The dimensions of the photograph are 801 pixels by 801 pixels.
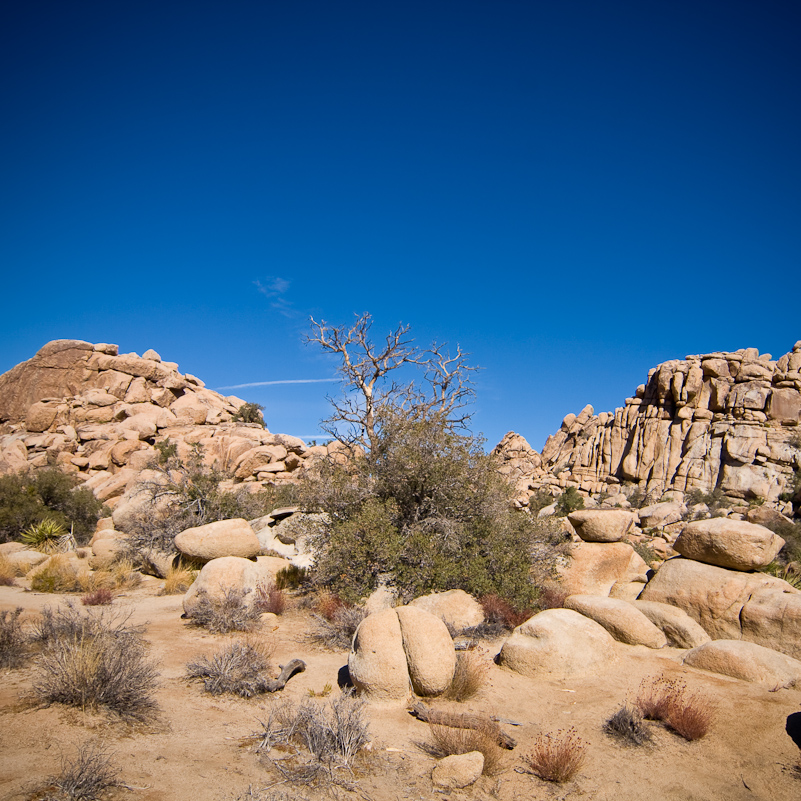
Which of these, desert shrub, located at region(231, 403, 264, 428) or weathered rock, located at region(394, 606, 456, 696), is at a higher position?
desert shrub, located at region(231, 403, 264, 428)

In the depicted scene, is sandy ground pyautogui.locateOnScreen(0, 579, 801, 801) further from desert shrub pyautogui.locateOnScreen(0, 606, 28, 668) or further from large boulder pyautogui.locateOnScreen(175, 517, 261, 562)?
large boulder pyautogui.locateOnScreen(175, 517, 261, 562)

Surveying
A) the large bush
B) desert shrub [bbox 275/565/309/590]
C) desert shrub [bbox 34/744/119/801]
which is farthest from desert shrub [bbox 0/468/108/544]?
desert shrub [bbox 34/744/119/801]

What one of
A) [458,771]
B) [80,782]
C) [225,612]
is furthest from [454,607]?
[80,782]

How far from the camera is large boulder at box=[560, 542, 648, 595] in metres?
12.2

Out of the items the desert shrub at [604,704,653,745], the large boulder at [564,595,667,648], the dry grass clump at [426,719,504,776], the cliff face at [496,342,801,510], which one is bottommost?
the dry grass clump at [426,719,504,776]

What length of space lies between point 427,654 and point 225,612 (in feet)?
16.5

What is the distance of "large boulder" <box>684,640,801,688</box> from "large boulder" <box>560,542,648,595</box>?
409cm

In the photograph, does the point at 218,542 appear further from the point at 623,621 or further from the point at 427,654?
the point at 623,621

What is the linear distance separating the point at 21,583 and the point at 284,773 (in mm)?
13167

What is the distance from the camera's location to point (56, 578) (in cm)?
1316

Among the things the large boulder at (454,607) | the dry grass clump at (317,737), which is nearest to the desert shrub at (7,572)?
the large boulder at (454,607)

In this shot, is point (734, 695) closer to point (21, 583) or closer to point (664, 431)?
point (21, 583)

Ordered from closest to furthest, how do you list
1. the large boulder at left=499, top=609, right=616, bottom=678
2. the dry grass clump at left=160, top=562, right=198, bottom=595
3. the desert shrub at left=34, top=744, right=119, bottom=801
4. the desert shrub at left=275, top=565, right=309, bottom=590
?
1. the desert shrub at left=34, top=744, right=119, bottom=801
2. the large boulder at left=499, top=609, right=616, bottom=678
3. the dry grass clump at left=160, top=562, right=198, bottom=595
4. the desert shrub at left=275, top=565, right=309, bottom=590

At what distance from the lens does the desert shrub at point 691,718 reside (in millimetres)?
5875
